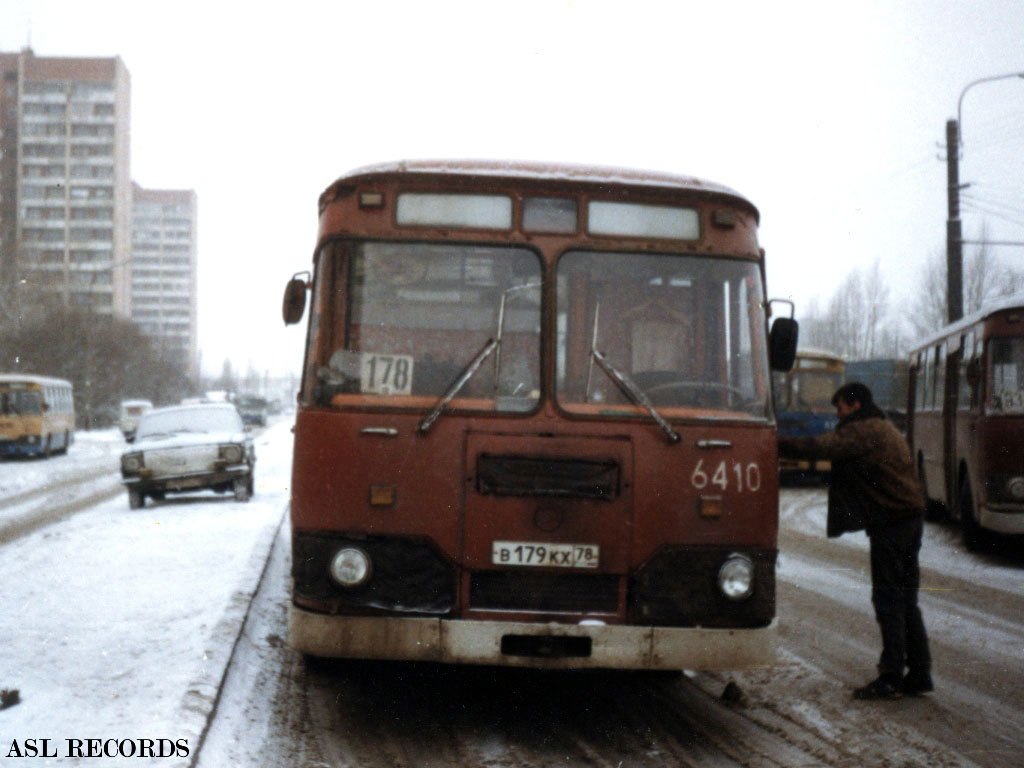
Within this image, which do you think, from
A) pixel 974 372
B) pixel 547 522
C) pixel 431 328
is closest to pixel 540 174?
pixel 431 328

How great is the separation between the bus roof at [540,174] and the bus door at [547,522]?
1.30m

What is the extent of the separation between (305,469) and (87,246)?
407 feet

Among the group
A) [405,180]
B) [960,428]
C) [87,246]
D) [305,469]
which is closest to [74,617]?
[305,469]

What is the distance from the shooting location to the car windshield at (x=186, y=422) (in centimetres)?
2017

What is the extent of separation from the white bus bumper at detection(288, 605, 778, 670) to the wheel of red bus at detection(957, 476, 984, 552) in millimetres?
9830

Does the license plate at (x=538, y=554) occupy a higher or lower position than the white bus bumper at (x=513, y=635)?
higher

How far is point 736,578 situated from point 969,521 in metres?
10.0

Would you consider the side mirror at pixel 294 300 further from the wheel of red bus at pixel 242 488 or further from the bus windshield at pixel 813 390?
the bus windshield at pixel 813 390

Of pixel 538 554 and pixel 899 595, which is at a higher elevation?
pixel 538 554

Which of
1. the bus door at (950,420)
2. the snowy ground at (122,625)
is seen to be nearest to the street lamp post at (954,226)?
the bus door at (950,420)

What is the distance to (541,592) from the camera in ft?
18.9

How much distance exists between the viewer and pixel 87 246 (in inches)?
4803

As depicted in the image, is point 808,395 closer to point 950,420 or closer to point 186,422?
point 950,420

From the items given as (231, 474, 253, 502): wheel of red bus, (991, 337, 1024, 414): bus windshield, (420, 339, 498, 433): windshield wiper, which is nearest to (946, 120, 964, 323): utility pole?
(991, 337, 1024, 414): bus windshield
